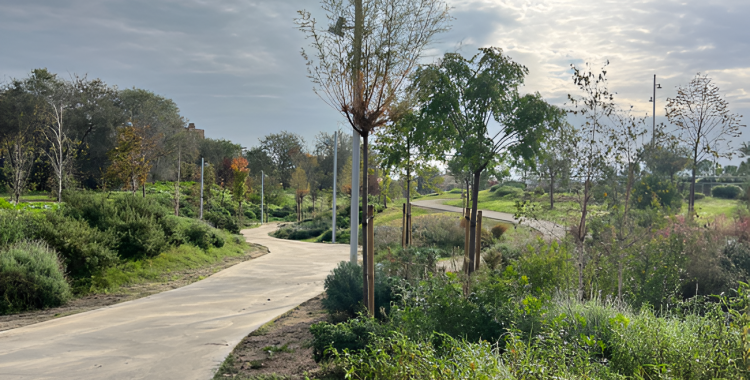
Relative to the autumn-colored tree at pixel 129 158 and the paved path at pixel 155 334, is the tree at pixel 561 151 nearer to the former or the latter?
the paved path at pixel 155 334

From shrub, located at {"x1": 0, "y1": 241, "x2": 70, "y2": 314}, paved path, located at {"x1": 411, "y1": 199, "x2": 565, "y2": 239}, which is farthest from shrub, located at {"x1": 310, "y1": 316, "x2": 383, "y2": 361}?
shrub, located at {"x1": 0, "y1": 241, "x2": 70, "y2": 314}

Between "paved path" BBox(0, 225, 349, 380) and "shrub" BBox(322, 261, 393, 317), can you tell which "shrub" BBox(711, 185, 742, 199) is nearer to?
"paved path" BBox(0, 225, 349, 380)

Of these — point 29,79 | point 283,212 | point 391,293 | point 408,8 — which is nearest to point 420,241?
point 391,293

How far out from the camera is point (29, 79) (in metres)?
33.8

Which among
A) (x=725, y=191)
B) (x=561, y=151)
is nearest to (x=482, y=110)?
(x=561, y=151)

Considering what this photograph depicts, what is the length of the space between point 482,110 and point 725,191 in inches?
1270

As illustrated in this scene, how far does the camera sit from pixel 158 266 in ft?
Result: 34.7

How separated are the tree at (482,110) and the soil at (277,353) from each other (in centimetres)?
298

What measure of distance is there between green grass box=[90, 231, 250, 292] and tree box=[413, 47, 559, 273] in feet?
22.7

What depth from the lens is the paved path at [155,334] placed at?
14.8ft

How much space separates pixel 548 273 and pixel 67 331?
6.62m

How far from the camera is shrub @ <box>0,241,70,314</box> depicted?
280 inches

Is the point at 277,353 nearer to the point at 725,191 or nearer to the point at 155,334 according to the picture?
the point at 155,334

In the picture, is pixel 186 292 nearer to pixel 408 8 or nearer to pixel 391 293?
pixel 391 293
